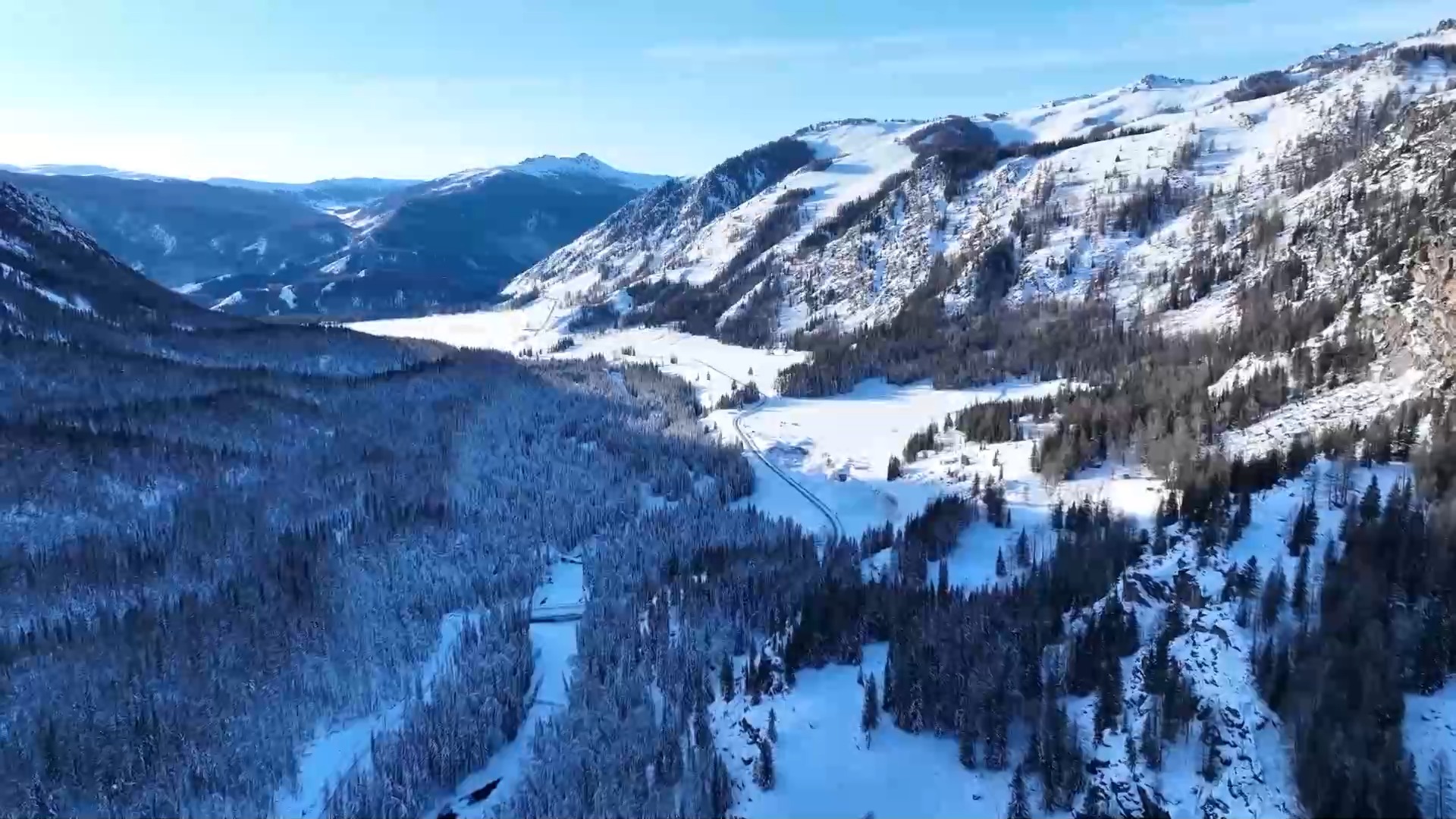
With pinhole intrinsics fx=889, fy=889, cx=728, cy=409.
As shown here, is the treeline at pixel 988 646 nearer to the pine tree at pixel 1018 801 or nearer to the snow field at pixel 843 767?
the pine tree at pixel 1018 801

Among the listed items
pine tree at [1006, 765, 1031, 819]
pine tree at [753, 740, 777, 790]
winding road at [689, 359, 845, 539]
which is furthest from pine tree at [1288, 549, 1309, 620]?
winding road at [689, 359, 845, 539]

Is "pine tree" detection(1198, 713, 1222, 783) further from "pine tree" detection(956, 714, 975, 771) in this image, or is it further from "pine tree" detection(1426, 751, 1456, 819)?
"pine tree" detection(956, 714, 975, 771)

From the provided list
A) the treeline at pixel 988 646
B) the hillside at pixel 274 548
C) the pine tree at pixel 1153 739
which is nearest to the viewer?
the pine tree at pixel 1153 739

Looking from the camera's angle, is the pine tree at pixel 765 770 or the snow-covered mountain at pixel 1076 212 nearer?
the pine tree at pixel 765 770

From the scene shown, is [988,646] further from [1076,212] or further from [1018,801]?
[1076,212]

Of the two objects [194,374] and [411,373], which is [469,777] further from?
[411,373]

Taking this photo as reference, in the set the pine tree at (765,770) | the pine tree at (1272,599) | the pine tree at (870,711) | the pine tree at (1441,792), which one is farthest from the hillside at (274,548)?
the pine tree at (1441,792)

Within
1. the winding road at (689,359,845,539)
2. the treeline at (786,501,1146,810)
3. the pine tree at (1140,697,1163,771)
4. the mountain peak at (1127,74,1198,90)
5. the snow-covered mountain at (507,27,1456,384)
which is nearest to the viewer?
the pine tree at (1140,697,1163,771)

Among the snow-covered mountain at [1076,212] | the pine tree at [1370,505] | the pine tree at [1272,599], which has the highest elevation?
the snow-covered mountain at [1076,212]

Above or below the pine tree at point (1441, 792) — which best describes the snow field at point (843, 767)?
below

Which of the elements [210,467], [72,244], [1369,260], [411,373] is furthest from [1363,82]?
[72,244]
